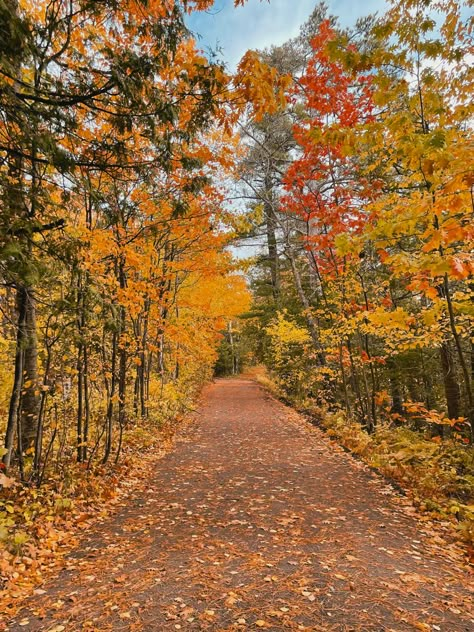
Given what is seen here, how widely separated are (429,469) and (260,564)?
338cm

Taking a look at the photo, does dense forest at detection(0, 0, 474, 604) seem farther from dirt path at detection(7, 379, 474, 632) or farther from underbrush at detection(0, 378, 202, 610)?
dirt path at detection(7, 379, 474, 632)

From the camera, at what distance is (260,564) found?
3.43 m

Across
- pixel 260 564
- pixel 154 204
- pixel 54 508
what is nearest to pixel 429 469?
pixel 260 564

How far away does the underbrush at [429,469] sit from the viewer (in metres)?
4.51

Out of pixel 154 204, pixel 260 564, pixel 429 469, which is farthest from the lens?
pixel 154 204

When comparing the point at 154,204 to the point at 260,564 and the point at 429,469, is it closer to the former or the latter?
the point at 260,564

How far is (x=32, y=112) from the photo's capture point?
10.5ft

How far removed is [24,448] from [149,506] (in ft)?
6.18

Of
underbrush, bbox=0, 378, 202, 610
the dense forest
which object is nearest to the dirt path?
underbrush, bbox=0, 378, 202, 610

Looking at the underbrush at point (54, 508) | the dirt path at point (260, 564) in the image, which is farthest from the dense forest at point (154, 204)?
the dirt path at point (260, 564)

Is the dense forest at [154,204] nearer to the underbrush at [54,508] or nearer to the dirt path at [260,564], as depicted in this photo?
the underbrush at [54,508]

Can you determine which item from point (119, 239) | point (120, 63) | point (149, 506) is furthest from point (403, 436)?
point (120, 63)

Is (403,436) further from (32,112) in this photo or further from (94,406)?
(32,112)

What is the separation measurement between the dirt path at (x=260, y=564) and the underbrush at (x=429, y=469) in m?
0.30
